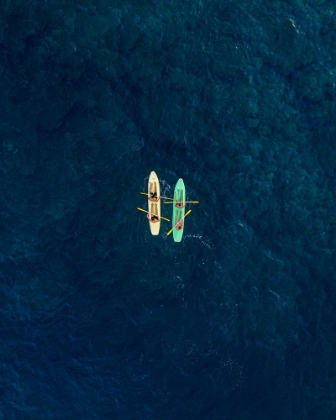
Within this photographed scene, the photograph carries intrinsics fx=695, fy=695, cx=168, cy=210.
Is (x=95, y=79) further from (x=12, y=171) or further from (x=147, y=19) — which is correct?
(x=12, y=171)

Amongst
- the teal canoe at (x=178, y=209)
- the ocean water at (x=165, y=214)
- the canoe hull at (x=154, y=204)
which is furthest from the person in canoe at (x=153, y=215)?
the teal canoe at (x=178, y=209)

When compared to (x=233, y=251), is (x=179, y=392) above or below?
below

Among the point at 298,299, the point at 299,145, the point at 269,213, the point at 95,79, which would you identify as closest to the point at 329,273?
the point at 298,299

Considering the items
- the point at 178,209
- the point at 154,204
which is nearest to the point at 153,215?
the point at 154,204

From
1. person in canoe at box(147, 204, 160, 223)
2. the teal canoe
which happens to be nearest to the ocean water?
the teal canoe

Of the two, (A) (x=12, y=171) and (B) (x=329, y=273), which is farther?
(B) (x=329, y=273)

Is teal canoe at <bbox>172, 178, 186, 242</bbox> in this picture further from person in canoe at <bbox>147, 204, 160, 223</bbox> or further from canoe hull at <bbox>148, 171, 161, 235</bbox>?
person in canoe at <bbox>147, 204, 160, 223</bbox>

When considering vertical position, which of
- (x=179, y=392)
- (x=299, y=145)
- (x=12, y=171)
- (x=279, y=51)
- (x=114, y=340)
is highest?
(x=279, y=51)
